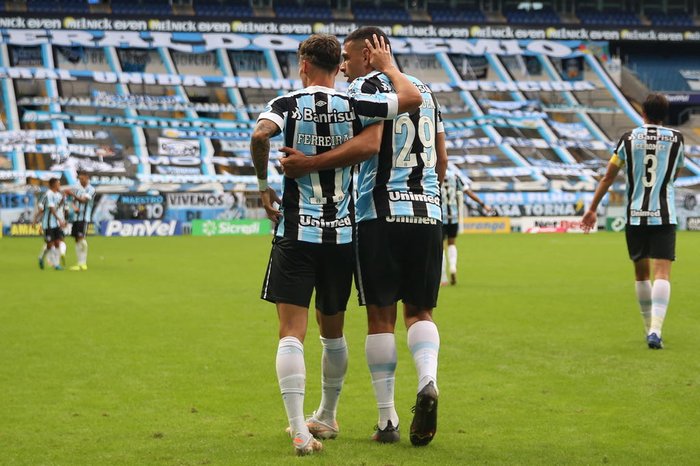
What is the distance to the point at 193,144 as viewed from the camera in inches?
2083

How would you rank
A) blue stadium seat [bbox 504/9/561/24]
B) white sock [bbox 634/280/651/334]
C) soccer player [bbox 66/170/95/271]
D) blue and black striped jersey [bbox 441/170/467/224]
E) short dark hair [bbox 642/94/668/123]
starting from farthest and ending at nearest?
blue stadium seat [bbox 504/9/561/24]
soccer player [bbox 66/170/95/271]
blue and black striped jersey [bbox 441/170/467/224]
white sock [bbox 634/280/651/334]
short dark hair [bbox 642/94/668/123]

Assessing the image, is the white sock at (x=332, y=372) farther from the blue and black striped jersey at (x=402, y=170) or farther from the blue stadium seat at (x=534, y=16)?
the blue stadium seat at (x=534, y=16)

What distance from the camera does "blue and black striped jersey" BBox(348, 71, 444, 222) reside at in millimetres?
5848

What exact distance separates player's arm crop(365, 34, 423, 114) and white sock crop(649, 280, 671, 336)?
469cm

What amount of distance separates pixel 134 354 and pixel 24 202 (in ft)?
112

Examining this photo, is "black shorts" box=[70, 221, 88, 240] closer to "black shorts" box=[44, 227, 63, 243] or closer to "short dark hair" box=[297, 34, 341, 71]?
"black shorts" box=[44, 227, 63, 243]

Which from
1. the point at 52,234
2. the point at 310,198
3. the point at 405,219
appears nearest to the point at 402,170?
the point at 405,219

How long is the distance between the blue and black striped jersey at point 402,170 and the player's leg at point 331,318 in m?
0.34

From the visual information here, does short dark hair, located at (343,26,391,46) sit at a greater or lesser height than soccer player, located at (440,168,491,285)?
greater

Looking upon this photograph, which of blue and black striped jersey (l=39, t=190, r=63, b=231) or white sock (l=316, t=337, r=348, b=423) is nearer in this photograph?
white sock (l=316, t=337, r=348, b=423)

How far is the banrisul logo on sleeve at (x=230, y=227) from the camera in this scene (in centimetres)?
4262

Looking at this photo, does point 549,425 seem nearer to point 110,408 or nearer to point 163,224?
point 110,408

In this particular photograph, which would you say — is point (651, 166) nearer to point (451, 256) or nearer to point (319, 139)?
point (319, 139)

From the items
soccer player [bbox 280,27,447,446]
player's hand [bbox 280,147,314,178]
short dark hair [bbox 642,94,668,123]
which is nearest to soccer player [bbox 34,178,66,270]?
short dark hair [bbox 642,94,668,123]
